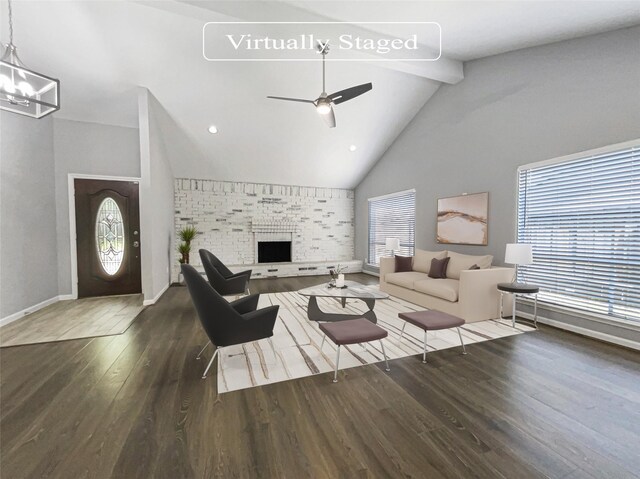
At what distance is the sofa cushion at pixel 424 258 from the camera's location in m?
4.88

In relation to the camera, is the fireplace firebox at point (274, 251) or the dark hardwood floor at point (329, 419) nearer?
the dark hardwood floor at point (329, 419)

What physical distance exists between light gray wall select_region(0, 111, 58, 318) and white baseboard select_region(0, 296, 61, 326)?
0.15 ft

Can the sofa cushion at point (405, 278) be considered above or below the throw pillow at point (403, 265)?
below

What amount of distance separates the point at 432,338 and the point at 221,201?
5906 mm

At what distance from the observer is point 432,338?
10.3 feet

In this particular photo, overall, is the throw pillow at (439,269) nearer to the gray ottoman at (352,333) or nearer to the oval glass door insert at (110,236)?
the gray ottoman at (352,333)

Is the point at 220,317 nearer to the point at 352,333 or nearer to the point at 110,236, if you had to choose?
the point at 352,333

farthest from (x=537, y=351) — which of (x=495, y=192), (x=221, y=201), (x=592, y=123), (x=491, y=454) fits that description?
(x=221, y=201)

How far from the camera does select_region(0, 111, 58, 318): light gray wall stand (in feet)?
11.6

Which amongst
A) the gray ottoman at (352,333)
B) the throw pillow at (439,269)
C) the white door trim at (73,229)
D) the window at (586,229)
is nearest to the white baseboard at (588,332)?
the window at (586,229)

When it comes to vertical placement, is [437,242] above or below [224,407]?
above

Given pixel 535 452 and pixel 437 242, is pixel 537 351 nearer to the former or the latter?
pixel 535 452

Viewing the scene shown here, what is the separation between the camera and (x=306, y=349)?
283 centimetres

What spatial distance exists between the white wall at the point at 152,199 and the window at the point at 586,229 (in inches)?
233
